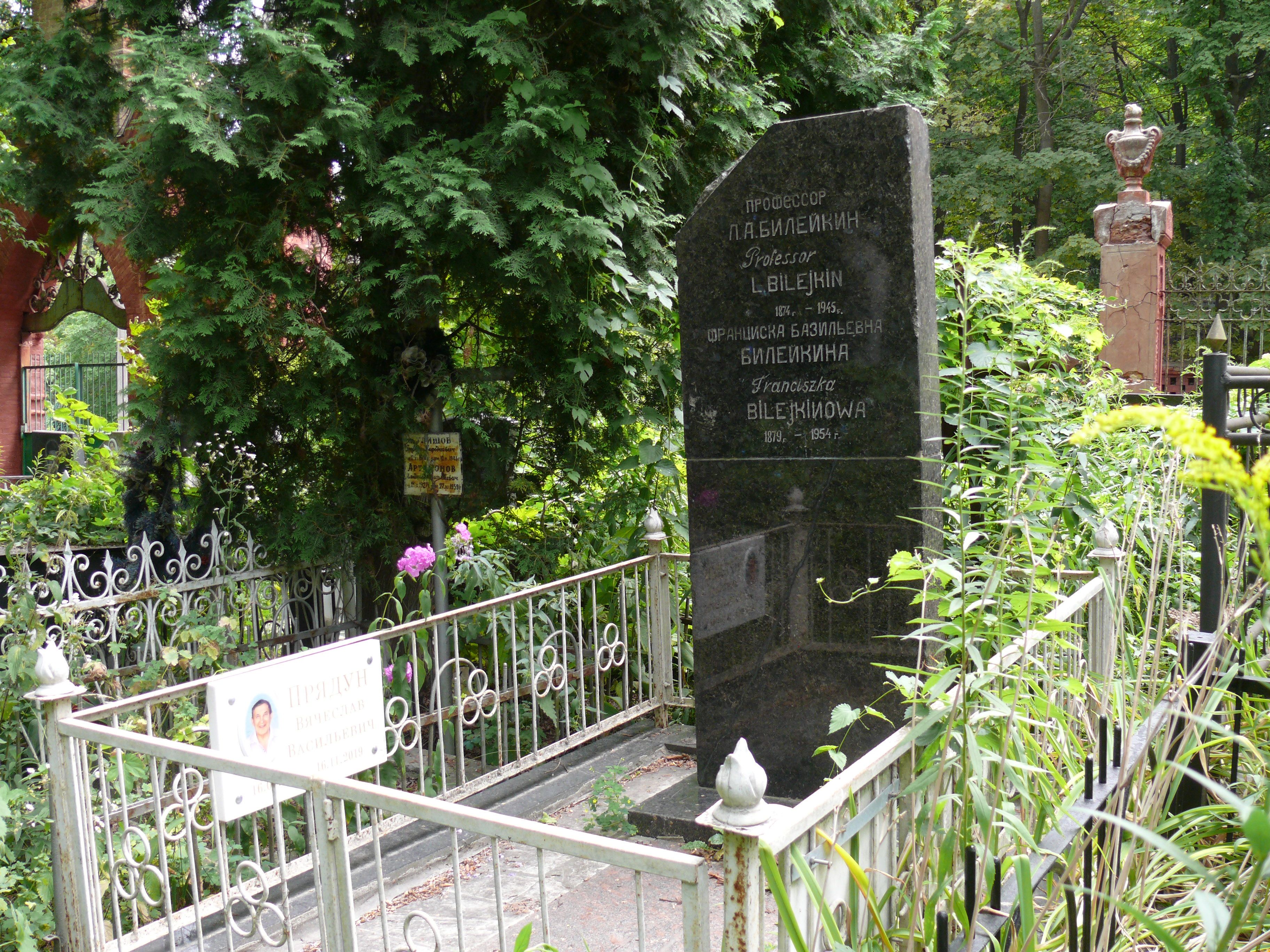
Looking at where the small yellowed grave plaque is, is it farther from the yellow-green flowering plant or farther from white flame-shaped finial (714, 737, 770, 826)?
the yellow-green flowering plant

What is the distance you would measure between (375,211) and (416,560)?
1.73 m

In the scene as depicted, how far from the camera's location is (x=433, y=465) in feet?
17.8

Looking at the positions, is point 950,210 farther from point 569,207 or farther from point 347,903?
point 347,903

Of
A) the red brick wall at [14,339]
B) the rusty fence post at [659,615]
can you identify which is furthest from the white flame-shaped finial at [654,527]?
the red brick wall at [14,339]

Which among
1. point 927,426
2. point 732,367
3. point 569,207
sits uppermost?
point 569,207

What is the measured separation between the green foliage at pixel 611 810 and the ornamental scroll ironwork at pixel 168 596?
6.18 ft

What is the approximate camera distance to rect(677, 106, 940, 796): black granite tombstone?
4.05m

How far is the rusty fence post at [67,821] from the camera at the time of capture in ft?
10.6

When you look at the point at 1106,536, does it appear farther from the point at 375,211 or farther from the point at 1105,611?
the point at 375,211

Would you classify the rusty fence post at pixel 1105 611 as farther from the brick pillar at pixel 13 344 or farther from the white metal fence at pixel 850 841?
the brick pillar at pixel 13 344

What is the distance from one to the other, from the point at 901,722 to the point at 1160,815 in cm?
168

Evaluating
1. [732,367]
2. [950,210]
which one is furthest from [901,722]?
[950,210]

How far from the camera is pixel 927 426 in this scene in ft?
13.4

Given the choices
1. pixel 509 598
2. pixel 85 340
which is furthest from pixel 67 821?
pixel 85 340
